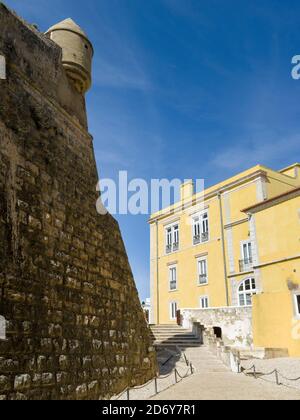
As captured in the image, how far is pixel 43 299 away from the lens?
509 cm

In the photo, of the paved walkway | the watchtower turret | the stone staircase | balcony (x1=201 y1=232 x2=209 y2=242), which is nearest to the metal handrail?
balcony (x1=201 y1=232 x2=209 y2=242)

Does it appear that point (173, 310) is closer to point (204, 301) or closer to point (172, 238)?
point (204, 301)

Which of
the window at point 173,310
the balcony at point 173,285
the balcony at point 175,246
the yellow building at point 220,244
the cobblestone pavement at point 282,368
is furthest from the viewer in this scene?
the balcony at point 175,246

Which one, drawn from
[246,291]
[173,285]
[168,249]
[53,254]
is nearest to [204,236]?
[168,249]

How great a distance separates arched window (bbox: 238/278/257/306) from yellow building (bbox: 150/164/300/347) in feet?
0.18

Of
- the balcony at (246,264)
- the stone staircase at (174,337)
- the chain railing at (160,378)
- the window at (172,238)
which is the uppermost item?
the window at (172,238)

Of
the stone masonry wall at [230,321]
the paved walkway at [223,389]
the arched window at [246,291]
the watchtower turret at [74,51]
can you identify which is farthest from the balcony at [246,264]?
the watchtower turret at [74,51]

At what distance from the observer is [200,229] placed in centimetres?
2538

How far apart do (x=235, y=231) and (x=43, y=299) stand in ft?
62.2

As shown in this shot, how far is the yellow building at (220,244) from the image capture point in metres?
16.5

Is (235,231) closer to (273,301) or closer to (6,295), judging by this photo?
(273,301)

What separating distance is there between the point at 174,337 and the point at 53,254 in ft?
36.9

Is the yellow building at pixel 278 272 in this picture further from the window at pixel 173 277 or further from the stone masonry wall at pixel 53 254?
the window at pixel 173 277
